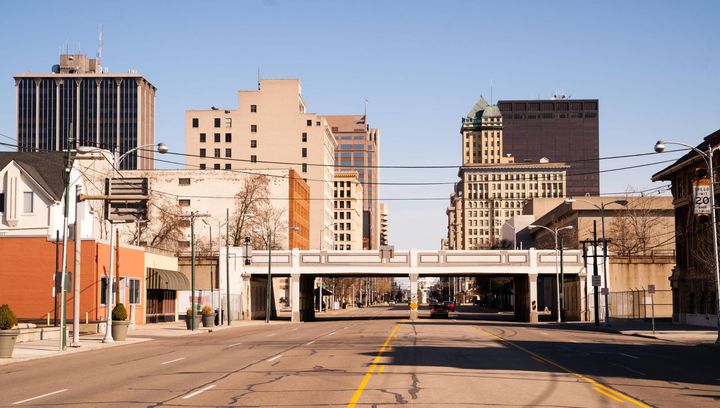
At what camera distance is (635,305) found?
79500 millimetres

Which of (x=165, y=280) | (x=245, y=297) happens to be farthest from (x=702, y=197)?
(x=245, y=297)

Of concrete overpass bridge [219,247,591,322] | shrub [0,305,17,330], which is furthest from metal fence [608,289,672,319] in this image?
shrub [0,305,17,330]

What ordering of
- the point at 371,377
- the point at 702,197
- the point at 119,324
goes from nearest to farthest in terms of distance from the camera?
1. the point at 371,377
2. the point at 702,197
3. the point at 119,324

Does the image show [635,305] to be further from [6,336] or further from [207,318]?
[6,336]

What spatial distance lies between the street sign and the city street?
753cm

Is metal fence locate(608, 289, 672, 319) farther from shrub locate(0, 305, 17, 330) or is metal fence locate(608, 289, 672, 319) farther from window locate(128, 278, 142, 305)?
shrub locate(0, 305, 17, 330)

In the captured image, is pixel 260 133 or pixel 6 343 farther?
pixel 260 133

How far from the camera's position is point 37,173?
65.6 meters

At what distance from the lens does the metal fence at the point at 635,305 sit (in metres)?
78.8

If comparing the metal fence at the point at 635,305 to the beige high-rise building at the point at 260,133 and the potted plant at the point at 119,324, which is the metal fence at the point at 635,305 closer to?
the potted plant at the point at 119,324

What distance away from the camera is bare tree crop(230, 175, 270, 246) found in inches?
4369

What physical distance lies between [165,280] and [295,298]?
18.7 m

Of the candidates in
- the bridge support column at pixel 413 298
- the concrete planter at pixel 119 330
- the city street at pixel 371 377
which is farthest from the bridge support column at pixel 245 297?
the city street at pixel 371 377

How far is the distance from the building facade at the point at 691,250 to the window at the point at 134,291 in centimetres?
3671
